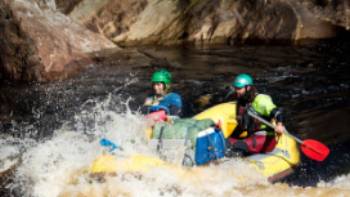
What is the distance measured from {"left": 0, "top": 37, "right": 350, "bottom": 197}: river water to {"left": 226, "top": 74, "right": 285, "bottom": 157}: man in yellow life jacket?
574mm

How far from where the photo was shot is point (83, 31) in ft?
48.7

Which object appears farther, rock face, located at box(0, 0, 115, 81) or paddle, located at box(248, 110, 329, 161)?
rock face, located at box(0, 0, 115, 81)

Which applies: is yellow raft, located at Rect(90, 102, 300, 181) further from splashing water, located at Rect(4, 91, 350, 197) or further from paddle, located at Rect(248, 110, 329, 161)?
paddle, located at Rect(248, 110, 329, 161)

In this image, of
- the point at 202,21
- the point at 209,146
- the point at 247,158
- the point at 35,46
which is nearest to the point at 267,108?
the point at 247,158

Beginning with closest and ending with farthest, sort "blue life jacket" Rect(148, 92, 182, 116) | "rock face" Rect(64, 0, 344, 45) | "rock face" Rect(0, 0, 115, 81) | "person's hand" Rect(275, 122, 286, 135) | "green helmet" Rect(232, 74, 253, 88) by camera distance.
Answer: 1. "person's hand" Rect(275, 122, 286, 135)
2. "green helmet" Rect(232, 74, 253, 88)
3. "blue life jacket" Rect(148, 92, 182, 116)
4. "rock face" Rect(0, 0, 115, 81)
5. "rock face" Rect(64, 0, 344, 45)

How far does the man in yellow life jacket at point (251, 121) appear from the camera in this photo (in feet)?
22.4

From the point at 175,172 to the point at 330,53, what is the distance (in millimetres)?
9673

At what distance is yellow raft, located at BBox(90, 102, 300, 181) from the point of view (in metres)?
5.75

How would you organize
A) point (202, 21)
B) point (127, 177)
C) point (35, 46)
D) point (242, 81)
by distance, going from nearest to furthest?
point (127, 177), point (242, 81), point (35, 46), point (202, 21)

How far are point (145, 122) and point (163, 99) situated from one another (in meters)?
0.67

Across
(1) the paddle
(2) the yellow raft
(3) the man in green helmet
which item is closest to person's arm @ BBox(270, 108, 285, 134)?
(1) the paddle

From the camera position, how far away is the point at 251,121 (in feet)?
23.2

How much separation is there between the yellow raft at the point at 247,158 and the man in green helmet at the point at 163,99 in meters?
0.40

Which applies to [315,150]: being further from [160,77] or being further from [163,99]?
[160,77]
